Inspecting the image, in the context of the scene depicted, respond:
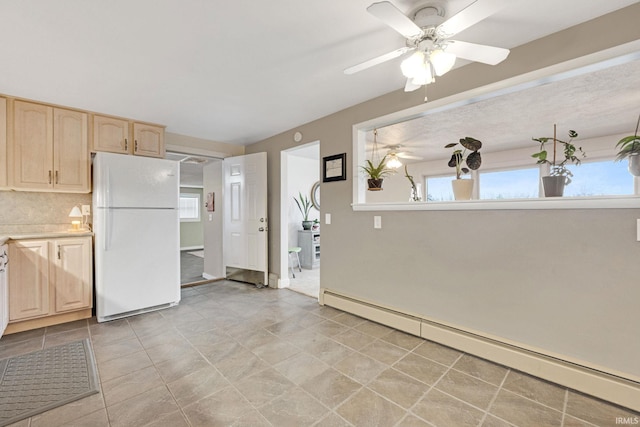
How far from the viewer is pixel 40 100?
2807mm

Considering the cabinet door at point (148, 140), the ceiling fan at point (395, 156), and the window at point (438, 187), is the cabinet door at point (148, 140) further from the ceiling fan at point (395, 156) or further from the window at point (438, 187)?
the window at point (438, 187)

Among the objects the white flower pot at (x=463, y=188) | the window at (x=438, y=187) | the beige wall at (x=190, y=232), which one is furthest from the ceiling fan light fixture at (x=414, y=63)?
the beige wall at (x=190, y=232)

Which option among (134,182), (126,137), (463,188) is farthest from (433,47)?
(126,137)

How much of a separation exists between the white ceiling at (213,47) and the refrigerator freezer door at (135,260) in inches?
48.8

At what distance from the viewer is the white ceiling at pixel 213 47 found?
5.24 ft

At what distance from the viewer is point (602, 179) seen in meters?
4.11

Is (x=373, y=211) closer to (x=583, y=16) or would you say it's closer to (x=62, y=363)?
(x=583, y=16)

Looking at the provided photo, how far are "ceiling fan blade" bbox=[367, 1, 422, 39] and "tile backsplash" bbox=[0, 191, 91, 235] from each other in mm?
3789

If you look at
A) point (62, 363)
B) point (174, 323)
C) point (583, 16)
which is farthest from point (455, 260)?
point (62, 363)

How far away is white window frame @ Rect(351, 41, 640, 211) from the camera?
165 centimetres

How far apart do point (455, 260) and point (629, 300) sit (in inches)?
38.7

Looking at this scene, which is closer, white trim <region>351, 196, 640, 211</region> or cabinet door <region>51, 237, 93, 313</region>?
white trim <region>351, 196, 640, 211</region>

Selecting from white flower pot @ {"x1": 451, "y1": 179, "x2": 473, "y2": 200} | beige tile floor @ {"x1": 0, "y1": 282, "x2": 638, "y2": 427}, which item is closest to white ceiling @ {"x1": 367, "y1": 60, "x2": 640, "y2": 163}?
white flower pot @ {"x1": 451, "y1": 179, "x2": 473, "y2": 200}

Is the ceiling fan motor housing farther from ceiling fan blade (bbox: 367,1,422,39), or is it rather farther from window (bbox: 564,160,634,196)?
window (bbox: 564,160,634,196)
